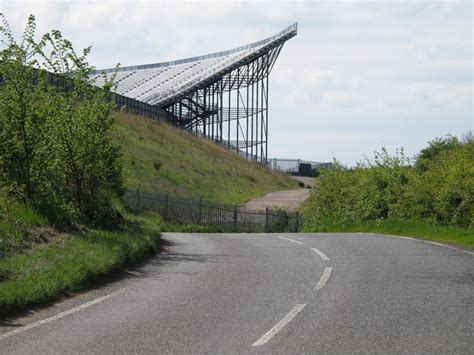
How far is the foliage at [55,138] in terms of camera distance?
17.2 meters

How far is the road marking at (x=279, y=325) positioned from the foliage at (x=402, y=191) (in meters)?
14.1

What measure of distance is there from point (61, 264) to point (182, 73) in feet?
230

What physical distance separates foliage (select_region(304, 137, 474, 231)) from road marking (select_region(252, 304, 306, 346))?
1414 cm

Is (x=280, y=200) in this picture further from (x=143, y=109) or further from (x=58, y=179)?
(x=58, y=179)

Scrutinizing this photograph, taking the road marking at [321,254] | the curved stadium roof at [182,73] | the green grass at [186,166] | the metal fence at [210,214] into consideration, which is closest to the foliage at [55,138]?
the road marking at [321,254]

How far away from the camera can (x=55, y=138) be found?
18.4 meters

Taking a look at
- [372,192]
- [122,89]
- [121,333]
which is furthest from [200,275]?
[122,89]

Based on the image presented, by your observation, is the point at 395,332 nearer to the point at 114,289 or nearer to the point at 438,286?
the point at 438,286

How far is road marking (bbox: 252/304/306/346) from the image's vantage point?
8047 millimetres

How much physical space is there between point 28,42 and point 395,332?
39.3ft

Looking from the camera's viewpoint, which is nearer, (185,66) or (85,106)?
(85,106)

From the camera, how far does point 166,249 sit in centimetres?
1939

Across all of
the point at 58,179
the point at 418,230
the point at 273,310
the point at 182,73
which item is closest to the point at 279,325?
the point at 273,310

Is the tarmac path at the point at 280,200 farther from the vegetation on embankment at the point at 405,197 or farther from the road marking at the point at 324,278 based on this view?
the road marking at the point at 324,278
